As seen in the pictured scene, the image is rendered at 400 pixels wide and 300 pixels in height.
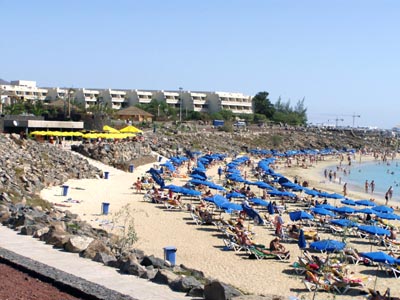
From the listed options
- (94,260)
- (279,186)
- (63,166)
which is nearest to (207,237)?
(94,260)

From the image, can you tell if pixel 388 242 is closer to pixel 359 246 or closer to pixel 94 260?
pixel 359 246

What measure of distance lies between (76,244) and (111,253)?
2.38ft

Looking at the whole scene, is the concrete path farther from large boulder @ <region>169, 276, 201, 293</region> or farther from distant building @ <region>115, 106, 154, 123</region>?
distant building @ <region>115, 106, 154, 123</region>

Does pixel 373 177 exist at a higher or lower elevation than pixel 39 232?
lower

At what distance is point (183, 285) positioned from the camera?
978cm

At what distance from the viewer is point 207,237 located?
762 inches

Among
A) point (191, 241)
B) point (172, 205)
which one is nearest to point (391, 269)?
point (191, 241)

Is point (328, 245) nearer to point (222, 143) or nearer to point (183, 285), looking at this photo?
point (183, 285)

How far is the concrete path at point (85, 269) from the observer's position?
9.61 m

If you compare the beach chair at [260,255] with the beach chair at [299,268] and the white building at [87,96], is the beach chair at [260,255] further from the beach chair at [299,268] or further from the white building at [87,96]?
the white building at [87,96]

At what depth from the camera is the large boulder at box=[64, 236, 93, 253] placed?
12.2m

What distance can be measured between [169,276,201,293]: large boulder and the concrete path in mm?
102

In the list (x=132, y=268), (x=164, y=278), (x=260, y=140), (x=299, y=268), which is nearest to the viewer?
(x=164, y=278)

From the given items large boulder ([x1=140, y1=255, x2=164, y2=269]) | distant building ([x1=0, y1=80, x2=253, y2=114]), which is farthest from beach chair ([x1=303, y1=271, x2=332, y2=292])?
distant building ([x1=0, y1=80, x2=253, y2=114])
